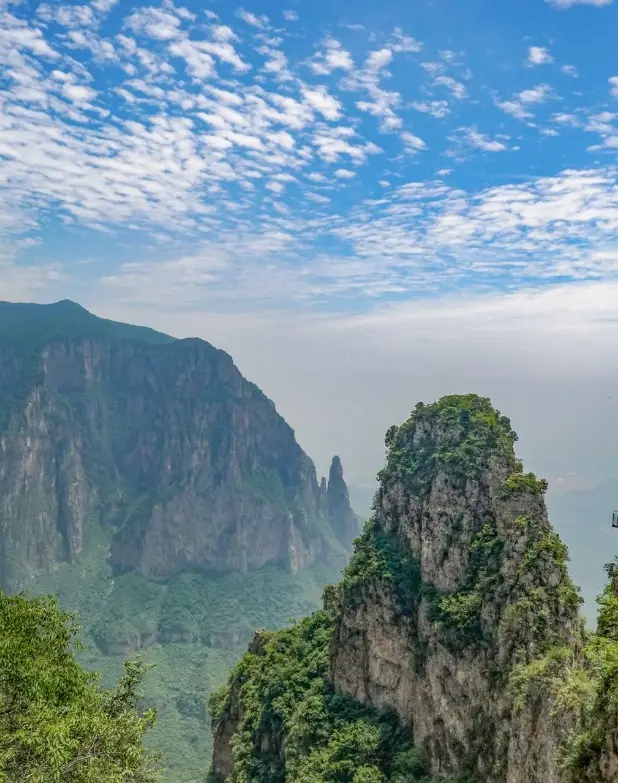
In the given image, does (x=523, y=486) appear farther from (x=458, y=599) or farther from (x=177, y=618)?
(x=177, y=618)

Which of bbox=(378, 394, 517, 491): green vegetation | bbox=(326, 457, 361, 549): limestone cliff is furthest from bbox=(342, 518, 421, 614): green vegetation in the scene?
bbox=(326, 457, 361, 549): limestone cliff

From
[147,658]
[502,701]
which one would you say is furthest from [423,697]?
[147,658]

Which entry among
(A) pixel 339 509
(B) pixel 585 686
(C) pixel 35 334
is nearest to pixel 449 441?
(B) pixel 585 686

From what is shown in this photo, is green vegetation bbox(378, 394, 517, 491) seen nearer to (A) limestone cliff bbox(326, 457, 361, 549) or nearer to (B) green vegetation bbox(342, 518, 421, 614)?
(B) green vegetation bbox(342, 518, 421, 614)

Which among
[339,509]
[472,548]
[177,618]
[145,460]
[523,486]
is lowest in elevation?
[177,618]

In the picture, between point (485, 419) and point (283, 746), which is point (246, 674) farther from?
point (485, 419)
